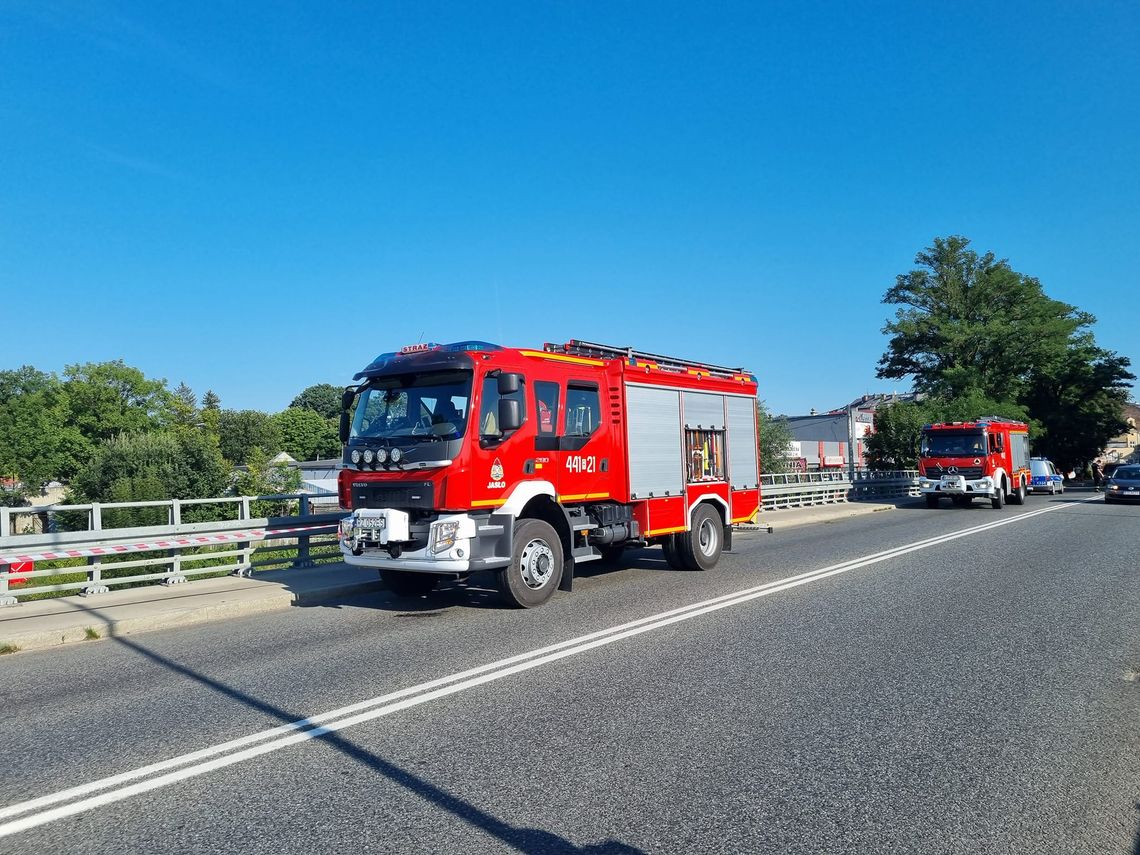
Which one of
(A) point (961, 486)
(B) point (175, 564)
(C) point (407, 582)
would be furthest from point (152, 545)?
(A) point (961, 486)

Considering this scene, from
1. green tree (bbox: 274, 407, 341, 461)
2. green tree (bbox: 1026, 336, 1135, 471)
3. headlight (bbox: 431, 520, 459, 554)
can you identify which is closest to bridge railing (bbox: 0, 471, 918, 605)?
headlight (bbox: 431, 520, 459, 554)

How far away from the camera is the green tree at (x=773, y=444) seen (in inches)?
1598

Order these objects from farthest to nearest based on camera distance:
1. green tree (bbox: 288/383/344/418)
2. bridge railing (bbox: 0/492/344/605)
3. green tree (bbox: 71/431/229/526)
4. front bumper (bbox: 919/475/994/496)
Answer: green tree (bbox: 288/383/344/418), green tree (bbox: 71/431/229/526), front bumper (bbox: 919/475/994/496), bridge railing (bbox: 0/492/344/605)

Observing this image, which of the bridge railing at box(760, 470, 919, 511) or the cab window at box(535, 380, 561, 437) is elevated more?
the cab window at box(535, 380, 561, 437)

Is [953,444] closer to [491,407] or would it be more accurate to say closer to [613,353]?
[613,353]

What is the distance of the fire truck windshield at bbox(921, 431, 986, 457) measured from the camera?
28.4 metres

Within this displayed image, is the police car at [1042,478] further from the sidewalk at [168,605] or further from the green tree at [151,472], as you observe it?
the sidewalk at [168,605]

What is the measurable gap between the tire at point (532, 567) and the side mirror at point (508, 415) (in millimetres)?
1257

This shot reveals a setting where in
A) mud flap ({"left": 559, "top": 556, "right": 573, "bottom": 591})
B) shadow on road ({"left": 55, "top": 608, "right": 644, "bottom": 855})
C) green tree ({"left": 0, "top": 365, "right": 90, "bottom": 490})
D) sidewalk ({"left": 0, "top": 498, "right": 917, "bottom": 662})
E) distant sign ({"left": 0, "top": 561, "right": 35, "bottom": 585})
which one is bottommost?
shadow on road ({"left": 55, "top": 608, "right": 644, "bottom": 855})

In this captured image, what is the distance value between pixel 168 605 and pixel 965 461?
2628cm

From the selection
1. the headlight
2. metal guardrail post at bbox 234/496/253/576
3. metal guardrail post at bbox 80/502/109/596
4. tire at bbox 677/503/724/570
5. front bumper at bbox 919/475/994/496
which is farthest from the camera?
front bumper at bbox 919/475/994/496

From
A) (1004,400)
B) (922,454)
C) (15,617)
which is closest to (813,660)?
(15,617)

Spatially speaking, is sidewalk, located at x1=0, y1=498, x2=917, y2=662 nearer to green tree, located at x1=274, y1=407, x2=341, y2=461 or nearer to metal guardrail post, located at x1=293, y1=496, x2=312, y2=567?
metal guardrail post, located at x1=293, y1=496, x2=312, y2=567

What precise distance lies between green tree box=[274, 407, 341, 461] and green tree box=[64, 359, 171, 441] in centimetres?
3553
